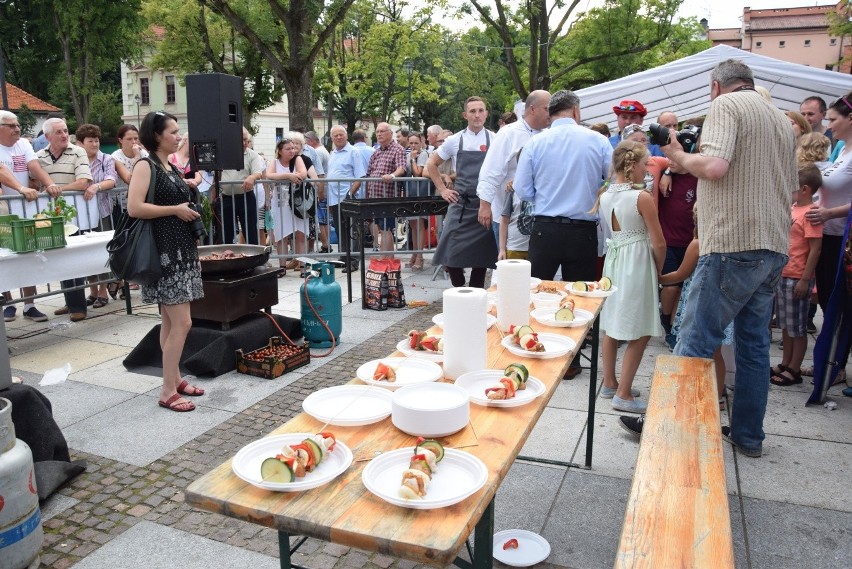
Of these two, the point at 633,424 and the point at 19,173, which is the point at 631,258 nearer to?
the point at 633,424

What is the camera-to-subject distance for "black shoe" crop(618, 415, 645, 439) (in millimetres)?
4445

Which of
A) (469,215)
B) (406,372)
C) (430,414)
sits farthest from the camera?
(469,215)

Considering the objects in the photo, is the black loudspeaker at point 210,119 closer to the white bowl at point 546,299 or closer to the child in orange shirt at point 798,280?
the white bowl at point 546,299

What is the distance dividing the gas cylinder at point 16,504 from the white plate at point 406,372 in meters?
1.76

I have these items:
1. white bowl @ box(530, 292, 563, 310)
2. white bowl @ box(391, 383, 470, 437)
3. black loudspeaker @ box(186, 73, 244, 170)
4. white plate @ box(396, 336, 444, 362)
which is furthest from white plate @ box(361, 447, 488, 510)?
black loudspeaker @ box(186, 73, 244, 170)

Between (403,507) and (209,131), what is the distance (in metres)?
6.07

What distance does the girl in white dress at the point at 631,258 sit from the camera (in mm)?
4566

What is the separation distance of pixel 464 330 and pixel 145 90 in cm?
6307

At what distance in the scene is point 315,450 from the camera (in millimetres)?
1723

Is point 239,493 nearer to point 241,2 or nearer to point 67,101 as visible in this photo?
point 241,2

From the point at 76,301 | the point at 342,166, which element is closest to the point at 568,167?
the point at 76,301

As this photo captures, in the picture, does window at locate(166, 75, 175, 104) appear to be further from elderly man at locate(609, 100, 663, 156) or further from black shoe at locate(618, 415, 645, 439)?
black shoe at locate(618, 415, 645, 439)

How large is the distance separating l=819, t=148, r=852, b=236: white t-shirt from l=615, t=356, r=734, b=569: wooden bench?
280cm

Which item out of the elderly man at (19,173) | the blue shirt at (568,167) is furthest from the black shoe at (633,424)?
the elderly man at (19,173)
